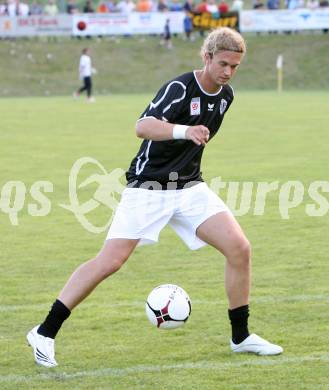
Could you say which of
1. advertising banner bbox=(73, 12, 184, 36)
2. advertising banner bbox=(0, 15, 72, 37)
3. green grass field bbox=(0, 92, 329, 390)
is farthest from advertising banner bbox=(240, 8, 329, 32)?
green grass field bbox=(0, 92, 329, 390)

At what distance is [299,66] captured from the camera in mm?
42281

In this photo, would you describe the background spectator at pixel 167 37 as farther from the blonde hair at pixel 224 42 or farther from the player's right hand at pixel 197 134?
the player's right hand at pixel 197 134

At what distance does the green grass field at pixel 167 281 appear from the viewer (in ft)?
19.1

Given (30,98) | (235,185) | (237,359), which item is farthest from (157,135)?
(30,98)

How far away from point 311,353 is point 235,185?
764cm

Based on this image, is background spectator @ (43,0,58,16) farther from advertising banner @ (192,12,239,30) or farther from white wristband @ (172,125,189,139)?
white wristband @ (172,125,189,139)

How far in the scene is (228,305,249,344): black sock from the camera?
20.6 feet

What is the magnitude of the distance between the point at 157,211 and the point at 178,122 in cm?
55

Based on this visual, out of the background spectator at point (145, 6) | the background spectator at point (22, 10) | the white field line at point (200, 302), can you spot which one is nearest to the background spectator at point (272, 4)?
the background spectator at point (145, 6)

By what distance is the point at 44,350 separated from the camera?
19.6 feet

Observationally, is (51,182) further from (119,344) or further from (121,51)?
(121,51)

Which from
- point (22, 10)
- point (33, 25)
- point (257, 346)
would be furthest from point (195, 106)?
point (22, 10)

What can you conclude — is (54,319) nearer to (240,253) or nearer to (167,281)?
(240,253)

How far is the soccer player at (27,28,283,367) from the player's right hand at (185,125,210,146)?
10.4 inches
